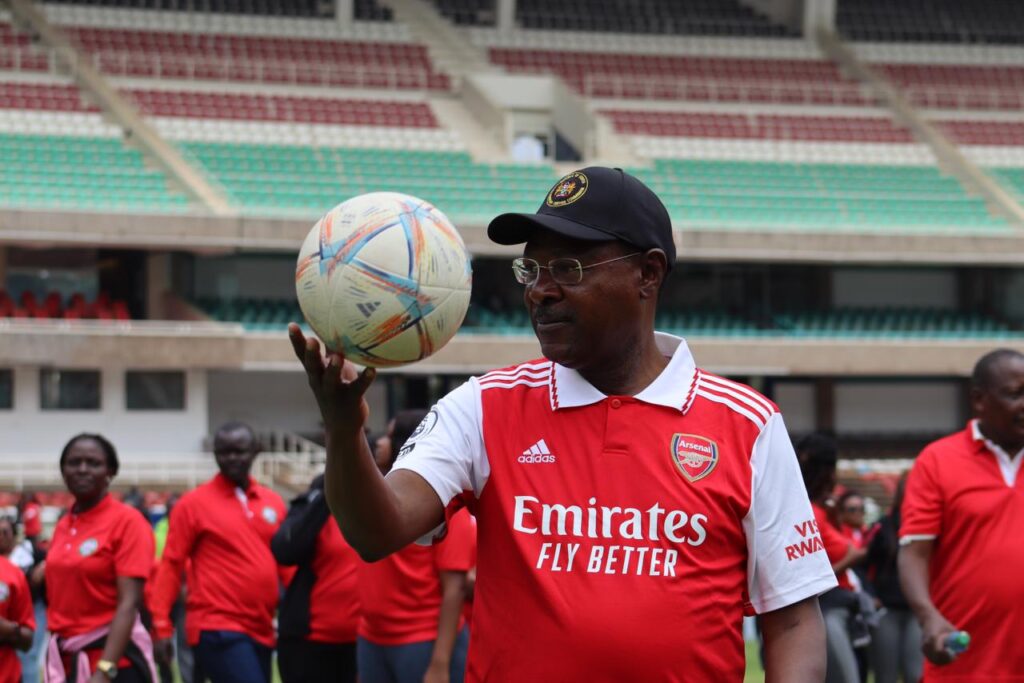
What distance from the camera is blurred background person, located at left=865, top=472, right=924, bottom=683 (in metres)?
9.16

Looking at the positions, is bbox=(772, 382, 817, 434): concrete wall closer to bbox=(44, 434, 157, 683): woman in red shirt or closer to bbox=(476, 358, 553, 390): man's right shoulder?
bbox=(44, 434, 157, 683): woman in red shirt

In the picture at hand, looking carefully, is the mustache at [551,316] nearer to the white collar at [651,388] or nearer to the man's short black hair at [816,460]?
the white collar at [651,388]

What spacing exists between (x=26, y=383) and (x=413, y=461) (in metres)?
25.5

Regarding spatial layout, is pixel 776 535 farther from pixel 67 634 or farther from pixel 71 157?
pixel 71 157

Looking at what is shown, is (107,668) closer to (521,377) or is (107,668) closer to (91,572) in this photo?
(91,572)

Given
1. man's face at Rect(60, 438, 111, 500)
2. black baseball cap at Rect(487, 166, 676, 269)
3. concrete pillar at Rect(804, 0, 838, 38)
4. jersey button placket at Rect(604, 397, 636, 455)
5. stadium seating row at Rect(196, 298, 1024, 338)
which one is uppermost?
concrete pillar at Rect(804, 0, 838, 38)

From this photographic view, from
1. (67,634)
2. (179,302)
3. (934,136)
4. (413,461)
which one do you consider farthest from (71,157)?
(413,461)

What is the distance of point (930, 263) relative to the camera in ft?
104

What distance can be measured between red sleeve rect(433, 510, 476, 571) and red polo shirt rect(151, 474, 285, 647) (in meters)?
1.49

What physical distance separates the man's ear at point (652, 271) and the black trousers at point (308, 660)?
5109mm

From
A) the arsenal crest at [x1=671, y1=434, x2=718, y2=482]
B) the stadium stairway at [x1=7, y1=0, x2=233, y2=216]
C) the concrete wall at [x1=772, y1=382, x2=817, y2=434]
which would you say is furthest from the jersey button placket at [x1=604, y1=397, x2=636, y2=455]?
the concrete wall at [x1=772, y1=382, x2=817, y2=434]

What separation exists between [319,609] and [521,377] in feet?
15.8

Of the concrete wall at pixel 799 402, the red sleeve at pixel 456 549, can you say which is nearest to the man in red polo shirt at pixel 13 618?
the red sleeve at pixel 456 549

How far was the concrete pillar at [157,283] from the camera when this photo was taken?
3041 centimetres
